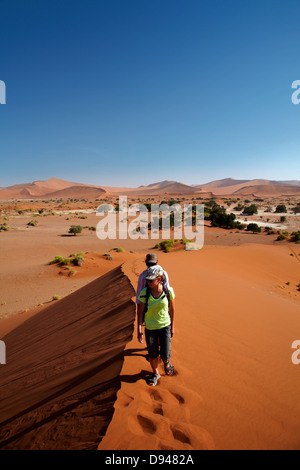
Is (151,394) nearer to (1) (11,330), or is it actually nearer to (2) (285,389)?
(2) (285,389)

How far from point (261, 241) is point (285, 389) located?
813 inches

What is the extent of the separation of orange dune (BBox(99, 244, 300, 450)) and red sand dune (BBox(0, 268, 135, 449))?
285 mm

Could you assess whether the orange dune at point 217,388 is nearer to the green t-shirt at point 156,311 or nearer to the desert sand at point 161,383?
the desert sand at point 161,383

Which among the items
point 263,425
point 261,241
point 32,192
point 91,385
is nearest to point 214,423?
point 263,425


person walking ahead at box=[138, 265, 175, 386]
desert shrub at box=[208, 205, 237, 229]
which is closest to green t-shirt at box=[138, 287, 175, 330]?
Answer: person walking ahead at box=[138, 265, 175, 386]

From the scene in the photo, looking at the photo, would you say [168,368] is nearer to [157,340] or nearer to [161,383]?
[161,383]

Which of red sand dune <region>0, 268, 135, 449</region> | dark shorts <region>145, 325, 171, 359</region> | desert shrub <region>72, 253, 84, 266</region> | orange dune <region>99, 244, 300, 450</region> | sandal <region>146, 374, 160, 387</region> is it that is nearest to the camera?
orange dune <region>99, 244, 300, 450</region>

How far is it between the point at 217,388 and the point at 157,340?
914 mm

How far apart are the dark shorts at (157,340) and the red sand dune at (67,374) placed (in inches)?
20.6

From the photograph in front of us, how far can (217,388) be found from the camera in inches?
112

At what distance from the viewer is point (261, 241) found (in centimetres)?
2166

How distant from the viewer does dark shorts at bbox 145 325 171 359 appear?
113 inches

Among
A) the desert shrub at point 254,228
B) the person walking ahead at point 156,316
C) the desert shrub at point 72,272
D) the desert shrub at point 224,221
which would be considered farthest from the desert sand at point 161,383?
the desert shrub at point 224,221

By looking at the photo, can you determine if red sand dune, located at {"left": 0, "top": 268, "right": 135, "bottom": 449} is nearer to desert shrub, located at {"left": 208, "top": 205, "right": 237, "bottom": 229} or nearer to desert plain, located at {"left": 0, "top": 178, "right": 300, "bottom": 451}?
desert plain, located at {"left": 0, "top": 178, "right": 300, "bottom": 451}
